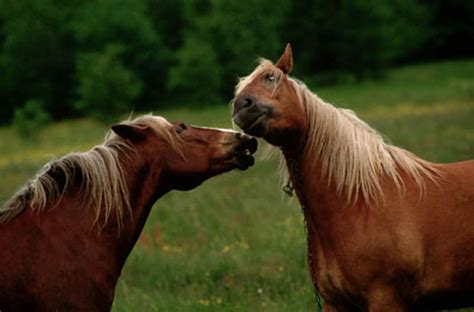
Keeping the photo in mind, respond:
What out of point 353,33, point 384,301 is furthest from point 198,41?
point 384,301

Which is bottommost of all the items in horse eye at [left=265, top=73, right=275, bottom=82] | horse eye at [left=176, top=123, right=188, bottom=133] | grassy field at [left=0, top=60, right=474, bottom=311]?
grassy field at [left=0, top=60, right=474, bottom=311]

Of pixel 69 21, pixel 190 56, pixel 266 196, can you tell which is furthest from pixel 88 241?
pixel 69 21

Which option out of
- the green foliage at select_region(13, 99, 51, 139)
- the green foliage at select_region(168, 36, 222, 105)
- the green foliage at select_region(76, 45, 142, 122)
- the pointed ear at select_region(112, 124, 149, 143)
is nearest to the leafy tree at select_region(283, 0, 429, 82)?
the green foliage at select_region(168, 36, 222, 105)

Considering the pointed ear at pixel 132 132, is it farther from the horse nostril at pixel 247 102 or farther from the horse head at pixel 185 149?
the horse nostril at pixel 247 102

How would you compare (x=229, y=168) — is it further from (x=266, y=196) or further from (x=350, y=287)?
(x=266, y=196)

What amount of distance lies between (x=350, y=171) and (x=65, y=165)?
6.41ft

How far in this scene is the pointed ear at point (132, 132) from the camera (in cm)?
549

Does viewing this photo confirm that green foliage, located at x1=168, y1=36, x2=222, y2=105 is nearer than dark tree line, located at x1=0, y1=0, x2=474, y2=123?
Yes

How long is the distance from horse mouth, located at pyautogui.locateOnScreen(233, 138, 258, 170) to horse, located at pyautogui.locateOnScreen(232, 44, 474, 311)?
16 cm

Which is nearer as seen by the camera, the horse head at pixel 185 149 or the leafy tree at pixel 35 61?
the horse head at pixel 185 149

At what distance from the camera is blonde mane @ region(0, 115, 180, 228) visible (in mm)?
5293

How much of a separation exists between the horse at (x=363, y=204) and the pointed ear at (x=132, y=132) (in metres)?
0.64

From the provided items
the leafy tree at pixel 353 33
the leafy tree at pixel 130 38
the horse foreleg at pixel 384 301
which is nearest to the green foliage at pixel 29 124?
the horse foreleg at pixel 384 301

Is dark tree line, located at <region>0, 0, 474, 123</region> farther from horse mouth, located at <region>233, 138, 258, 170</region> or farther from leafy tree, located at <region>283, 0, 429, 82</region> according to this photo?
horse mouth, located at <region>233, 138, 258, 170</region>
